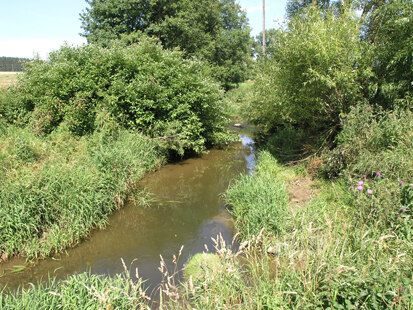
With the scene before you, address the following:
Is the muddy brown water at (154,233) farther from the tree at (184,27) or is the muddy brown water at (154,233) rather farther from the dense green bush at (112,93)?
the tree at (184,27)

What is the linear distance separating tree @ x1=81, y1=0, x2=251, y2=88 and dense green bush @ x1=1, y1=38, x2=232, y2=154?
8213mm

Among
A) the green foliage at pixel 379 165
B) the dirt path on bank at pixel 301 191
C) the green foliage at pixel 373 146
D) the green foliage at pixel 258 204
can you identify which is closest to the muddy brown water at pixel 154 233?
the green foliage at pixel 258 204

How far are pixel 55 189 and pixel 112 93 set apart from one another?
215 inches

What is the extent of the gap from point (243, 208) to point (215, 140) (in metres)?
7.68

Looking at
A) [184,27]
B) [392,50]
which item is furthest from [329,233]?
[184,27]

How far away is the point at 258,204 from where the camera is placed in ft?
22.1

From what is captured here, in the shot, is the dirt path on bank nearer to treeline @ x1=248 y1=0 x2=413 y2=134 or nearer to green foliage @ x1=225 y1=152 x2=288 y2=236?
green foliage @ x1=225 y1=152 x2=288 y2=236

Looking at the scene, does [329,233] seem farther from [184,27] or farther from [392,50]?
[184,27]

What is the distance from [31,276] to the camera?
5.56 meters

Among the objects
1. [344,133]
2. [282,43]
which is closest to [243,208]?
[344,133]

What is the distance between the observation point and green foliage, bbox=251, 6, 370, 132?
7.96m

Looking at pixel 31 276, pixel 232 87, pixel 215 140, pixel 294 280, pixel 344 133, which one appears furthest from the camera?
pixel 232 87

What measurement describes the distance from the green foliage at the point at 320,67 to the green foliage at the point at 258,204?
9.05 ft

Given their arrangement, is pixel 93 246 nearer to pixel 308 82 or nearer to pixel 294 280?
pixel 294 280
